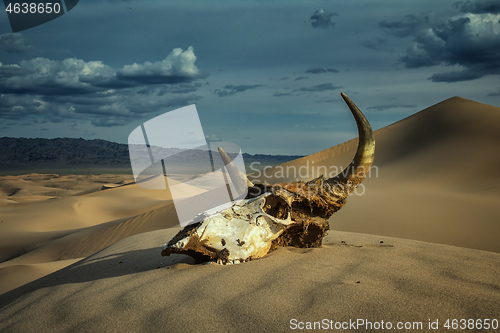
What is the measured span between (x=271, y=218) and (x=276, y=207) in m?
0.30

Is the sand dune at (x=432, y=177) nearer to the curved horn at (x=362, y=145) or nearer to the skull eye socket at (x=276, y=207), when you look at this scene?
the curved horn at (x=362, y=145)

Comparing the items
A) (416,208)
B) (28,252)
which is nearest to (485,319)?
(416,208)

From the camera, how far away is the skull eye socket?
3464 millimetres

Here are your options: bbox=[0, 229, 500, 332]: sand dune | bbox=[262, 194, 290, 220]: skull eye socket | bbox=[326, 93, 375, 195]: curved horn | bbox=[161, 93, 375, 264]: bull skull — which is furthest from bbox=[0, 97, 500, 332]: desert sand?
bbox=[326, 93, 375, 195]: curved horn

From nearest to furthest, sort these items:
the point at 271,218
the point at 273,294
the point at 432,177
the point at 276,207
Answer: the point at 273,294 < the point at 271,218 < the point at 276,207 < the point at 432,177

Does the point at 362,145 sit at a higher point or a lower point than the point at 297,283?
higher

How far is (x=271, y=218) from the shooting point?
3.26 m

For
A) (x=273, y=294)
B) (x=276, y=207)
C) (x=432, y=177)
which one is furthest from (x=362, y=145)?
(x=432, y=177)

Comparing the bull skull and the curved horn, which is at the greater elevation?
the curved horn

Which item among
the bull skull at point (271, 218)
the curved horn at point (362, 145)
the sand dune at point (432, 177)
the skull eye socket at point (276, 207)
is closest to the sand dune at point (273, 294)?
the bull skull at point (271, 218)

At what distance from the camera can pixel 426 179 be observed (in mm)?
11570

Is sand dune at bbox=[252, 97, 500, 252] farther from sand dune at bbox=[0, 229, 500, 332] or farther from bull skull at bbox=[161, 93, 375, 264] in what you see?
bull skull at bbox=[161, 93, 375, 264]

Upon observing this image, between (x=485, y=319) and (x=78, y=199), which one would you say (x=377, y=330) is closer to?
(x=485, y=319)

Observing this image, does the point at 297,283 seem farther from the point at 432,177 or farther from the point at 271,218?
the point at 432,177
